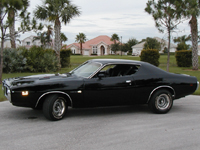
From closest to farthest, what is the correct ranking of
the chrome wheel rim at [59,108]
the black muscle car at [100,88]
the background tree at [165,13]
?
the black muscle car at [100,88]
the chrome wheel rim at [59,108]
the background tree at [165,13]

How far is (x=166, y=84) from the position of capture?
23.2 ft

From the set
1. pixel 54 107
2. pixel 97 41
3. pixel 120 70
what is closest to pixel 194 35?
pixel 120 70

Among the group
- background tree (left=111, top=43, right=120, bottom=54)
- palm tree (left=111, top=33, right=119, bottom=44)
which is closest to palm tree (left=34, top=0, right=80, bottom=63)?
background tree (left=111, top=43, right=120, bottom=54)

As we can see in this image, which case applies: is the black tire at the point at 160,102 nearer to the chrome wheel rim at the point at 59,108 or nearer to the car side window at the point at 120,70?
the car side window at the point at 120,70

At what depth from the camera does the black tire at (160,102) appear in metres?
7.01

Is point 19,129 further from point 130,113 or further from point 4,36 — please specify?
point 4,36

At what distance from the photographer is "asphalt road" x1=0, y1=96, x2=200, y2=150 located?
15.4ft

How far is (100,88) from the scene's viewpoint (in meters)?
6.54

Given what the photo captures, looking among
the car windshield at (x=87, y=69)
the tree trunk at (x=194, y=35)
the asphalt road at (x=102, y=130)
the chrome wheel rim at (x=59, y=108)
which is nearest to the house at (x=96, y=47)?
the tree trunk at (x=194, y=35)

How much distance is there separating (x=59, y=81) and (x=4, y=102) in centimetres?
319

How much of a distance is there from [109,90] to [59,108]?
1.30 metres

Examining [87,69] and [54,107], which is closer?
[54,107]

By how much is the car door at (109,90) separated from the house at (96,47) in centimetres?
8517

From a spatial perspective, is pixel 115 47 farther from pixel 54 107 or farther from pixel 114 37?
pixel 54 107
